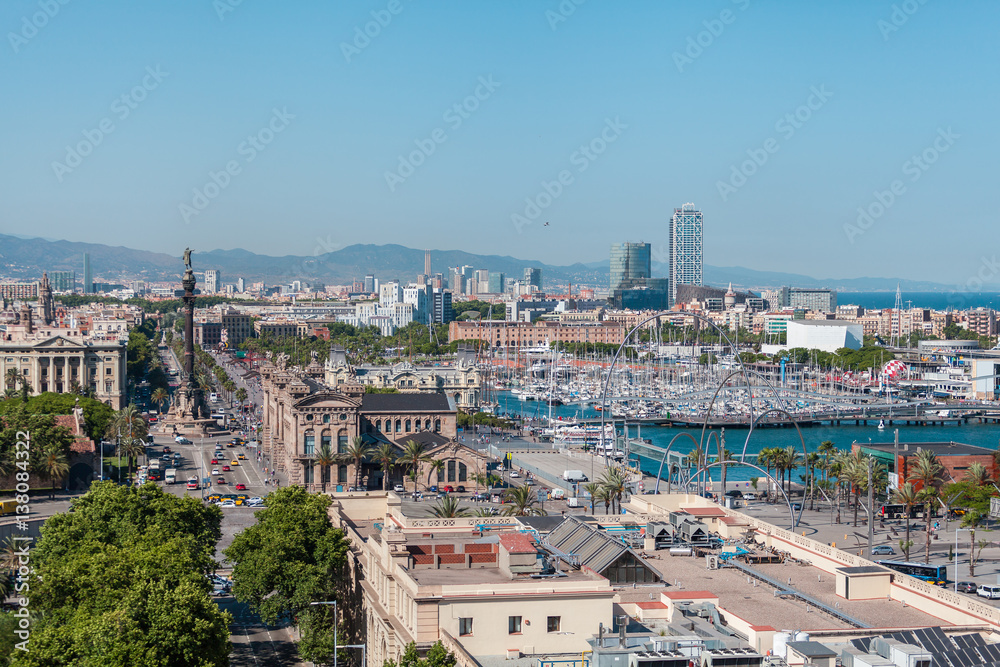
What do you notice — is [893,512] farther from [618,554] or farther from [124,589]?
[124,589]

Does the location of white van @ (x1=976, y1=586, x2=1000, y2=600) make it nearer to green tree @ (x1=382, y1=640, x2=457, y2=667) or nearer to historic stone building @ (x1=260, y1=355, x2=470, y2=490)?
green tree @ (x1=382, y1=640, x2=457, y2=667)

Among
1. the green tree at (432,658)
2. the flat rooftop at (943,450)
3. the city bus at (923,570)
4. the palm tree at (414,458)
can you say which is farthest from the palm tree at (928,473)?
the green tree at (432,658)

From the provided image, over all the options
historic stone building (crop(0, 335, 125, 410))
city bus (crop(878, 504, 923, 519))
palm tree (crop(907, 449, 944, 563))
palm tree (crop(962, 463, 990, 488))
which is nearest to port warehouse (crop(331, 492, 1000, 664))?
palm tree (crop(907, 449, 944, 563))

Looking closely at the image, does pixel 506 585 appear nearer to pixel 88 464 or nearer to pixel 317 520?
pixel 317 520

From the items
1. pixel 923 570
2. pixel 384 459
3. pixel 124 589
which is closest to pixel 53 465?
pixel 384 459

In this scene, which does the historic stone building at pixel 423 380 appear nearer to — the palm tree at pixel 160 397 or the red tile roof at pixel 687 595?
the palm tree at pixel 160 397

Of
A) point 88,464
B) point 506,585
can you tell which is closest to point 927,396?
point 88,464
